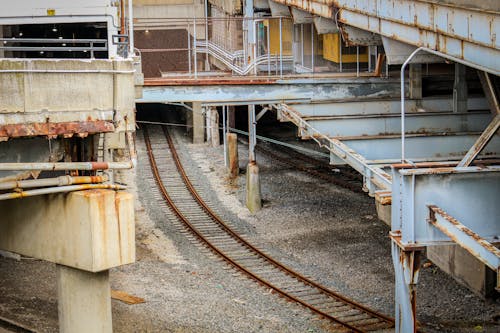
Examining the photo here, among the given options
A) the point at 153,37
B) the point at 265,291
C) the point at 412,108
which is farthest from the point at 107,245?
the point at 153,37

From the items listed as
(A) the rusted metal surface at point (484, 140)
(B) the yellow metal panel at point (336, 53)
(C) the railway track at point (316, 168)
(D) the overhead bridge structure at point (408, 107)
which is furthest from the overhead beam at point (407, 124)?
(B) the yellow metal panel at point (336, 53)

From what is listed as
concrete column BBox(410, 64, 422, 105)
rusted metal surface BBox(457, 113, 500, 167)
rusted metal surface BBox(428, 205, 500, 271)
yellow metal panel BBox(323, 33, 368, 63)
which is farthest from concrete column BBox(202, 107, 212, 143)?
rusted metal surface BBox(428, 205, 500, 271)

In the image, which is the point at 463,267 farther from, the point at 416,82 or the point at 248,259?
the point at 416,82

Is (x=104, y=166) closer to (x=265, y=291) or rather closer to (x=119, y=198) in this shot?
(x=119, y=198)

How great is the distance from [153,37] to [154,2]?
2.45 meters

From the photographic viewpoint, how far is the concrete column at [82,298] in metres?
11.4

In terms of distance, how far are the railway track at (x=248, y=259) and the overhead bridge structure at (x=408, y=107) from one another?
2.01 metres

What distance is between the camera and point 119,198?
11188 millimetres

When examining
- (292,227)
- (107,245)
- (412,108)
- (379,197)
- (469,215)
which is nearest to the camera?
(107,245)

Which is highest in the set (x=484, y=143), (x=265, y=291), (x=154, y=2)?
(x=154, y=2)

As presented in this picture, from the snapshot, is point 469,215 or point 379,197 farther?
point 379,197

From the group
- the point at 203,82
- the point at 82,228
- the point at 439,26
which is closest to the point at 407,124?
the point at 203,82

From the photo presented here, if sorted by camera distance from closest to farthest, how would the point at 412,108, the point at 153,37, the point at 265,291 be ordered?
the point at 265,291, the point at 412,108, the point at 153,37

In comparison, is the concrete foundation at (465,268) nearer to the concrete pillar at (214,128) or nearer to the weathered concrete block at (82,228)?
the weathered concrete block at (82,228)
